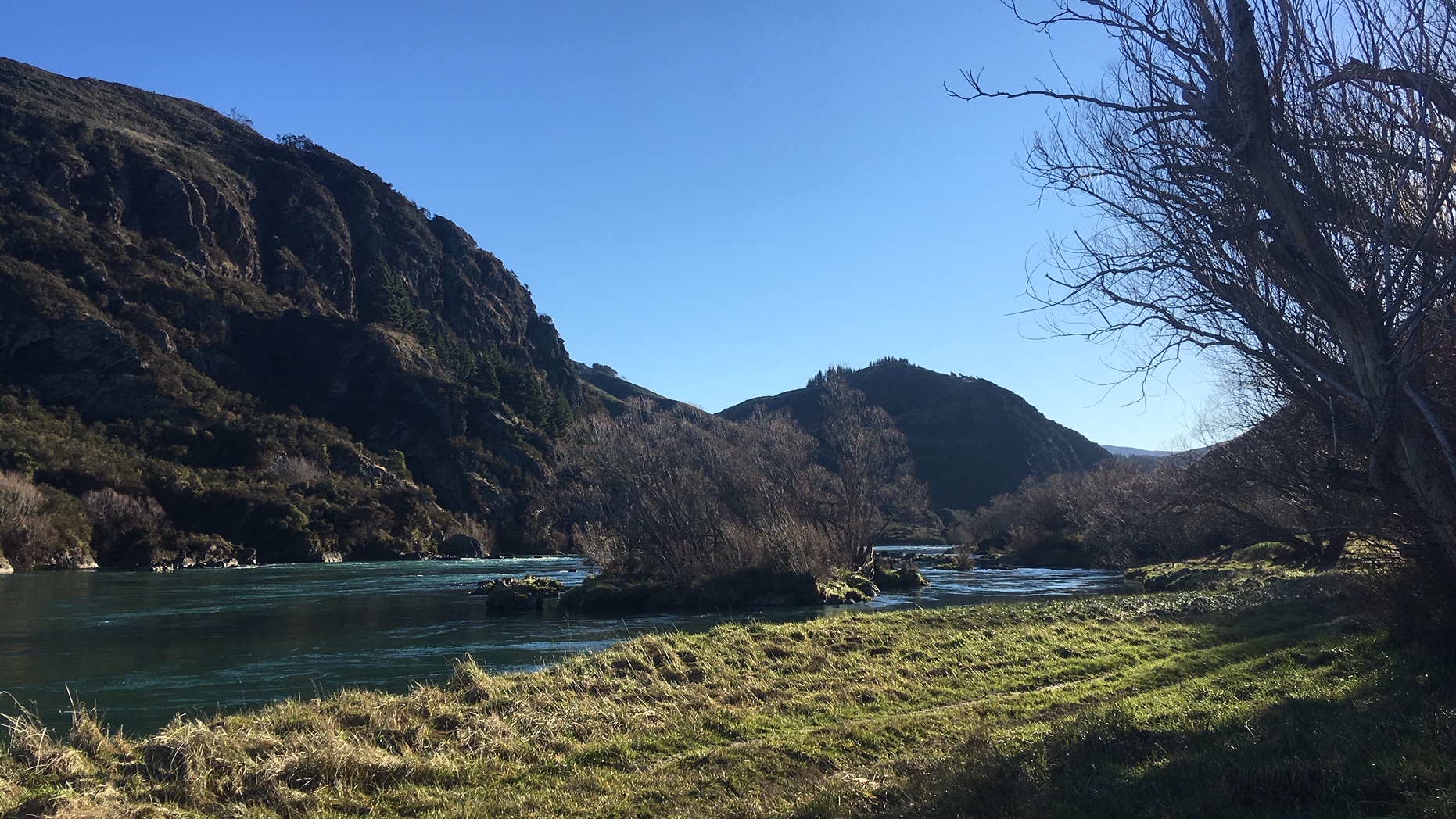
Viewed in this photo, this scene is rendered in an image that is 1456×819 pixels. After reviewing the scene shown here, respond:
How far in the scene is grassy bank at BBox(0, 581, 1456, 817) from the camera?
7.39 m

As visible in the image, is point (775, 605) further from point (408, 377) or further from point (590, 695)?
point (408, 377)

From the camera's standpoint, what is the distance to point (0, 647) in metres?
24.6

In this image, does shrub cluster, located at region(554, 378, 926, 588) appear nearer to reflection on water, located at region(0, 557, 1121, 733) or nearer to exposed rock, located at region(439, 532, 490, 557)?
reflection on water, located at region(0, 557, 1121, 733)

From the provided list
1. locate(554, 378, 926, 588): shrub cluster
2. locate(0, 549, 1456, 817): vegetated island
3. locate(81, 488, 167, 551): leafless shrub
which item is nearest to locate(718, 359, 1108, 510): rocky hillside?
locate(554, 378, 926, 588): shrub cluster

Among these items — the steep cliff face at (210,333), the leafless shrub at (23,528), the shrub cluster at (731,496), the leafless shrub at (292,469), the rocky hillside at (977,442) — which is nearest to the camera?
the shrub cluster at (731,496)

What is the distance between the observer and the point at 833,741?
11906 millimetres

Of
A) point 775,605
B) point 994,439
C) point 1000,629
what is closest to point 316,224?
point 994,439

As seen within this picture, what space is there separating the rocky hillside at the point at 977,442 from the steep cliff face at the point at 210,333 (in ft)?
203

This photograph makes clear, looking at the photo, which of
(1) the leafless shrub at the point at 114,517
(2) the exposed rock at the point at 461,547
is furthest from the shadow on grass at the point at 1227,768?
(2) the exposed rock at the point at 461,547

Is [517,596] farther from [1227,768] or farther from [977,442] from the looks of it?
[977,442]

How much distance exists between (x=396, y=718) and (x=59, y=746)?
3825mm

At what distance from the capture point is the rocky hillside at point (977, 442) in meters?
161

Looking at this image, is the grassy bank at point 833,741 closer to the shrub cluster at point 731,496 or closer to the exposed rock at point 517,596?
the exposed rock at point 517,596

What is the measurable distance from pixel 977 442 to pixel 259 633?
517 feet
